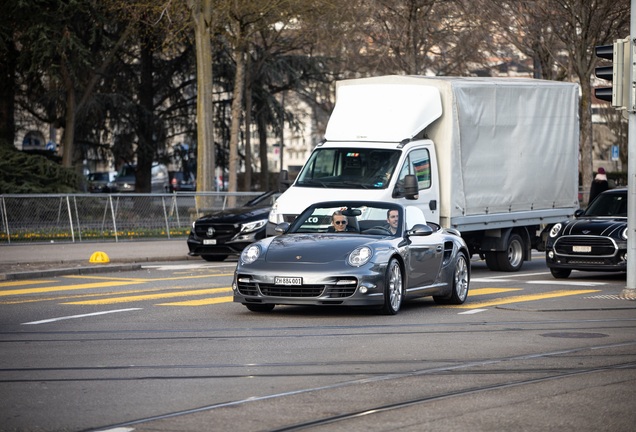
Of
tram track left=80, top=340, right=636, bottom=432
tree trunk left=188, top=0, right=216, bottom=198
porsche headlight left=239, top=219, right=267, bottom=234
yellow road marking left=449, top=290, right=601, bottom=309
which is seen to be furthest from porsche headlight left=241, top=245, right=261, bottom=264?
tree trunk left=188, top=0, right=216, bottom=198

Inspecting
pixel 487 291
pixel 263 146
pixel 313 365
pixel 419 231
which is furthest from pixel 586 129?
pixel 313 365

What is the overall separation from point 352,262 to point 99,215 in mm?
17866

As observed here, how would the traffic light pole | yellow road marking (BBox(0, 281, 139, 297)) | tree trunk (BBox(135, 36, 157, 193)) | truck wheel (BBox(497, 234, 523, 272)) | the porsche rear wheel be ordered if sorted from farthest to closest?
tree trunk (BBox(135, 36, 157, 193))
truck wheel (BBox(497, 234, 523, 272))
yellow road marking (BBox(0, 281, 139, 297))
the traffic light pole
the porsche rear wheel

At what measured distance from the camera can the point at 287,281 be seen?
13930 mm

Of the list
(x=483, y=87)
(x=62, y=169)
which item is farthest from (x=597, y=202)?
(x=62, y=169)

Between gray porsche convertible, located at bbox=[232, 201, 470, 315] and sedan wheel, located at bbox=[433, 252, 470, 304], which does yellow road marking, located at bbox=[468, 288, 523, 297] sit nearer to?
sedan wheel, located at bbox=[433, 252, 470, 304]

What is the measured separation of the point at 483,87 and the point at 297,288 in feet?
33.1

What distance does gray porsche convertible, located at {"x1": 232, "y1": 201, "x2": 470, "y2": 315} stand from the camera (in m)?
14.0

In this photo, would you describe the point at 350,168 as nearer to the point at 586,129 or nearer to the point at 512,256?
the point at 512,256

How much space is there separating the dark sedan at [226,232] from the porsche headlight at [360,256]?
11.7 meters

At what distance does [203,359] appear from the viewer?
10750 mm

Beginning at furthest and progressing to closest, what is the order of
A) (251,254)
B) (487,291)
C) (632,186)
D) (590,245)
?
(590,245), (487,291), (632,186), (251,254)

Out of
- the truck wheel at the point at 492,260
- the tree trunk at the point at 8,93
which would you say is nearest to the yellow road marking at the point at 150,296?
the truck wheel at the point at 492,260

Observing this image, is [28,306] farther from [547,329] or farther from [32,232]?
[32,232]
